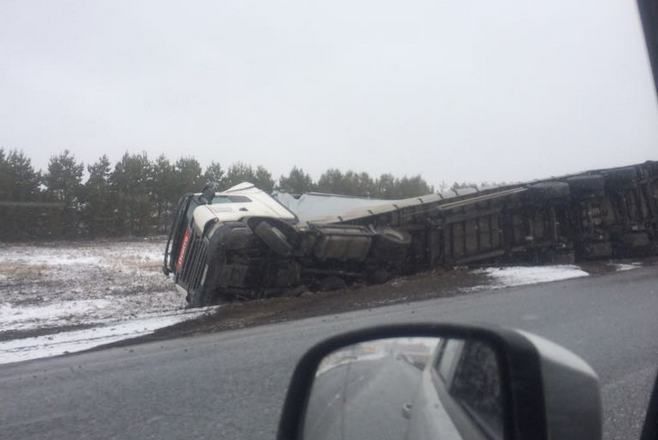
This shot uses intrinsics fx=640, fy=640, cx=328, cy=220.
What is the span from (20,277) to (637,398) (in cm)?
1649

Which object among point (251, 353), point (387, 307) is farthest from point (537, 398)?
point (387, 307)

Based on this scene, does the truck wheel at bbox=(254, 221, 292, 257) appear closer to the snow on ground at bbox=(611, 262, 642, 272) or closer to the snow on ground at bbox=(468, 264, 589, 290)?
the snow on ground at bbox=(468, 264, 589, 290)

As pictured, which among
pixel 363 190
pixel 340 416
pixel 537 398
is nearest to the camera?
pixel 537 398

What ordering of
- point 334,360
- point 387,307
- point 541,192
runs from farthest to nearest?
1. point 541,192
2. point 387,307
3. point 334,360

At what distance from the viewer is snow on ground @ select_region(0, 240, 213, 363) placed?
8.12 metres

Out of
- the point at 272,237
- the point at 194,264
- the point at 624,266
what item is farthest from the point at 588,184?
the point at 194,264

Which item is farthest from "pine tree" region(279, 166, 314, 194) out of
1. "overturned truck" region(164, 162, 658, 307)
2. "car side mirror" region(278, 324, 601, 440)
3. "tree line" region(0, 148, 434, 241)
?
"car side mirror" region(278, 324, 601, 440)

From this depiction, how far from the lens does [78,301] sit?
1235cm

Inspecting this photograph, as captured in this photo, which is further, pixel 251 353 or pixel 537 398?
pixel 251 353

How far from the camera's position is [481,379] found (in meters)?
1.76

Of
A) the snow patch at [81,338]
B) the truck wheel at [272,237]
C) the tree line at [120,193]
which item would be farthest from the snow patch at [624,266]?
the tree line at [120,193]

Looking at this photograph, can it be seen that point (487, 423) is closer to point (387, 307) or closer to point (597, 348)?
point (597, 348)

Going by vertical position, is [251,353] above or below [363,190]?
below

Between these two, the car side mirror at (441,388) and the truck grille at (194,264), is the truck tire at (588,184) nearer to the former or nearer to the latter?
the truck grille at (194,264)
